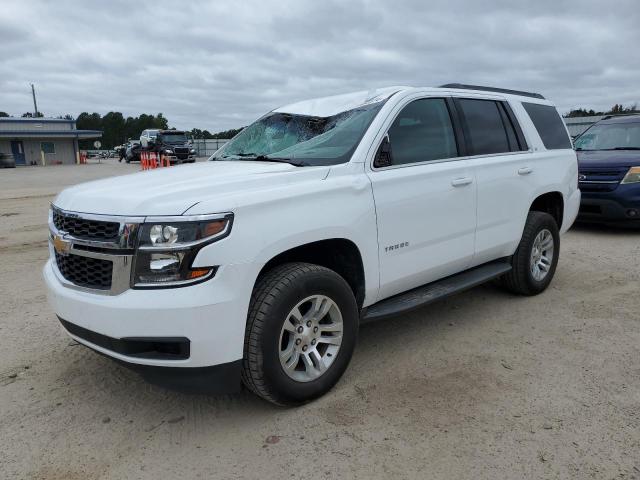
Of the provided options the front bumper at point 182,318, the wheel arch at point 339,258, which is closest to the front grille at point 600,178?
the wheel arch at point 339,258

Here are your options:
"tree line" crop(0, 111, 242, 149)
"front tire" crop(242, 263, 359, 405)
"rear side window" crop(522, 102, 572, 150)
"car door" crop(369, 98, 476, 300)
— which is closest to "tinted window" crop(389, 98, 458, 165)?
"car door" crop(369, 98, 476, 300)

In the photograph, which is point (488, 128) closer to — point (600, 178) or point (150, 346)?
point (150, 346)

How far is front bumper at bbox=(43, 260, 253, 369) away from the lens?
8.36 ft

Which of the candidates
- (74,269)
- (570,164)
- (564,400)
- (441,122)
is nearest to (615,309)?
(570,164)

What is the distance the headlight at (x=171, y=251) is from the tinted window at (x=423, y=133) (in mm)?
1576

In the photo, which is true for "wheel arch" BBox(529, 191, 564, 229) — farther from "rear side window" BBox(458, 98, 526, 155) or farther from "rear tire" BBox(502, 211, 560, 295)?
"rear side window" BBox(458, 98, 526, 155)

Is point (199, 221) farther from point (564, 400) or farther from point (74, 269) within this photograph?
point (564, 400)

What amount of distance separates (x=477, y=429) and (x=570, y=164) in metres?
3.50

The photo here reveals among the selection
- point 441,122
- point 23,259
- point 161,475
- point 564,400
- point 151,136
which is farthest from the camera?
point 151,136

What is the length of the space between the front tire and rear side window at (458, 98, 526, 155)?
1925mm

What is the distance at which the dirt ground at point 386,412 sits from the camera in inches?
103

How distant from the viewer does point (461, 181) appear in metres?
3.96

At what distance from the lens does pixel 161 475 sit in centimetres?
255

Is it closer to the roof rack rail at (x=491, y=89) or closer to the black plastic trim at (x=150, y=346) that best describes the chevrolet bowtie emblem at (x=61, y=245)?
the black plastic trim at (x=150, y=346)
